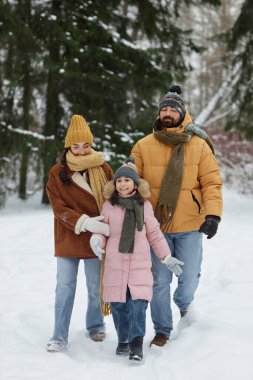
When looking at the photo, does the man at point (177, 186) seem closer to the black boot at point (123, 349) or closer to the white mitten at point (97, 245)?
the black boot at point (123, 349)

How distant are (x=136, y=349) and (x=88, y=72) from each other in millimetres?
8847

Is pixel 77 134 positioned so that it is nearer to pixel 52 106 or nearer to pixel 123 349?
pixel 123 349

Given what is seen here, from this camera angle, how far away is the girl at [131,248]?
366 cm

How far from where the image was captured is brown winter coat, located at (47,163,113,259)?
3904 millimetres

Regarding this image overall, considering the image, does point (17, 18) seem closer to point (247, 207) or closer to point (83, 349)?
point (247, 207)

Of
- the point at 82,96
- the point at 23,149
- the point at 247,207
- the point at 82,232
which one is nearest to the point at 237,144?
the point at 247,207

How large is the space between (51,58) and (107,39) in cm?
139

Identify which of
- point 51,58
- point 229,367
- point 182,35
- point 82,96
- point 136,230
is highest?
point 182,35

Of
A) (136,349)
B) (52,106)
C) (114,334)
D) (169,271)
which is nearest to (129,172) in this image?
(169,271)

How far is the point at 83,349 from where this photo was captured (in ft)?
13.3

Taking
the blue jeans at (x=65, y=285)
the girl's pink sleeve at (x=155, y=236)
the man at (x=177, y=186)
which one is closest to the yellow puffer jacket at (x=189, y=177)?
the man at (x=177, y=186)

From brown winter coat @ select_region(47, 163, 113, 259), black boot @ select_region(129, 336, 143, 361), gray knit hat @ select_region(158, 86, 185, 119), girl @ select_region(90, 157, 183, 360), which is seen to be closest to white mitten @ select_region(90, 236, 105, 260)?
girl @ select_region(90, 157, 183, 360)

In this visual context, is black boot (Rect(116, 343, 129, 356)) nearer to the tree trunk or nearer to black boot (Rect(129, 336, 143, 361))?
black boot (Rect(129, 336, 143, 361))

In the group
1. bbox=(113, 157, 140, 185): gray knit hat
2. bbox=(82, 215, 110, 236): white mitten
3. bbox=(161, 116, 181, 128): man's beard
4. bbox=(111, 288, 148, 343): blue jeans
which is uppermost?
bbox=(161, 116, 181, 128): man's beard
